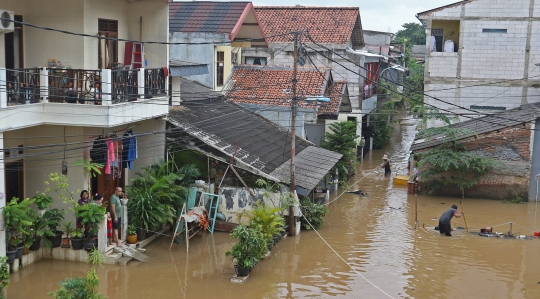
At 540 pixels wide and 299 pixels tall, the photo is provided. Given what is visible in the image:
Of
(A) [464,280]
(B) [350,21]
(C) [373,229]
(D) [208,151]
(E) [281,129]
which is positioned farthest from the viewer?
(B) [350,21]

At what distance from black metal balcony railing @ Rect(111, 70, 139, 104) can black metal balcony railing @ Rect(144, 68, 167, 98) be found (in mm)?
402

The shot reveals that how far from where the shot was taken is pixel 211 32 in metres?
25.1

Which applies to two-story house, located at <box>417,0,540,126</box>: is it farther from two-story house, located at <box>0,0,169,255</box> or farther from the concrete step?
the concrete step

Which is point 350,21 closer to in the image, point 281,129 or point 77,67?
point 281,129

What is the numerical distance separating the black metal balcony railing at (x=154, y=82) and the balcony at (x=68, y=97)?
1.15 m

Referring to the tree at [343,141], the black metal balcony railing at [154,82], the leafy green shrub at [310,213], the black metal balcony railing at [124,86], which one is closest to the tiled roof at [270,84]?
the tree at [343,141]

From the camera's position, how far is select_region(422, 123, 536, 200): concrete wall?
76.0 ft

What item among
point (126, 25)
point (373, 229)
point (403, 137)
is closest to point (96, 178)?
point (126, 25)

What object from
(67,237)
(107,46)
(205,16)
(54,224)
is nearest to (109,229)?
(67,237)

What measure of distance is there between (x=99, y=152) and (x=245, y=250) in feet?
15.5

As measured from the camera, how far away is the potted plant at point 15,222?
41.5ft

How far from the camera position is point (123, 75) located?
14875 millimetres

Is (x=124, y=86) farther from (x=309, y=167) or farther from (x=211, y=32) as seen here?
(x=211, y=32)

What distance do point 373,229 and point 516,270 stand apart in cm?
476
